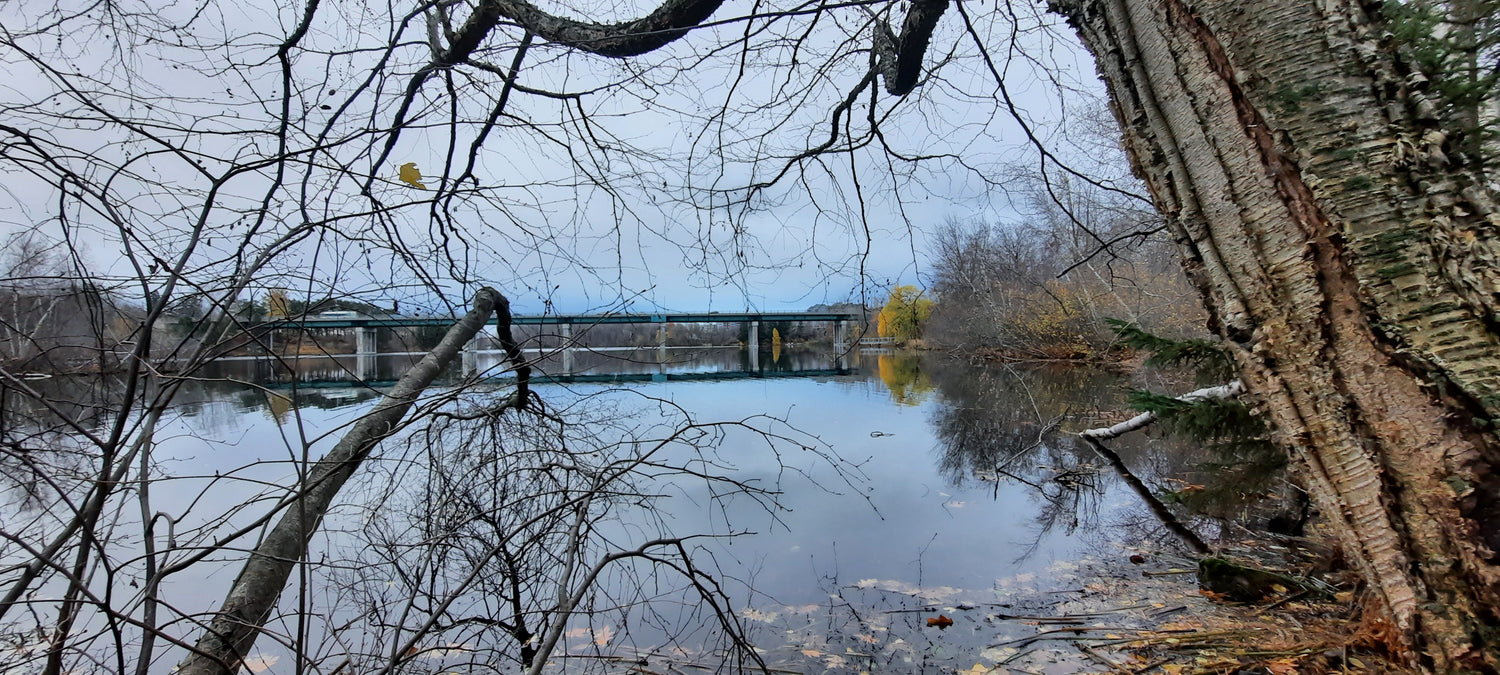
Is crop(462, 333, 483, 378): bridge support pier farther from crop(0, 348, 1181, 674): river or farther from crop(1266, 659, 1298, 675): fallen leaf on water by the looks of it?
crop(1266, 659, 1298, 675): fallen leaf on water

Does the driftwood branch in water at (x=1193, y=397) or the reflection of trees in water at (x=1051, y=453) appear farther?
the reflection of trees in water at (x=1051, y=453)

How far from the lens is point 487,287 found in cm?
298

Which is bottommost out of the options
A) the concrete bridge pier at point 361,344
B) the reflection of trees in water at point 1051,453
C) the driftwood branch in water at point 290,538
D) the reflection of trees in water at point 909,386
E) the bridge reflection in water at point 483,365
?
the reflection of trees in water at point 1051,453

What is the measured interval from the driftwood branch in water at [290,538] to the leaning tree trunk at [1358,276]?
5.01 feet

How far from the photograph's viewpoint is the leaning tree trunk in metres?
0.84

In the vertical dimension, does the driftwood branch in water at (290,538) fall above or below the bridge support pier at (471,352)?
below

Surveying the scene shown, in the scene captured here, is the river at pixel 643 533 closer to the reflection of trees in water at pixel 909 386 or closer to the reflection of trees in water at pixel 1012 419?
the reflection of trees in water at pixel 1012 419

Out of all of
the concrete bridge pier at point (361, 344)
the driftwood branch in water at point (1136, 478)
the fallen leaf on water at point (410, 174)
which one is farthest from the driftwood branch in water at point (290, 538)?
the driftwood branch in water at point (1136, 478)

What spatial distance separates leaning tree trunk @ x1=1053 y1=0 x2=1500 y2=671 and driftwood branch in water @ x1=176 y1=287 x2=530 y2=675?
153 cm

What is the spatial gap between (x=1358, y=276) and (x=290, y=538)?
2.55 meters

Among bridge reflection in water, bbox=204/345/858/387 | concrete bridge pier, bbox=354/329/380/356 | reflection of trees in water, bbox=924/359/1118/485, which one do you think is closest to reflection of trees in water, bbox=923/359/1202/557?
reflection of trees in water, bbox=924/359/1118/485

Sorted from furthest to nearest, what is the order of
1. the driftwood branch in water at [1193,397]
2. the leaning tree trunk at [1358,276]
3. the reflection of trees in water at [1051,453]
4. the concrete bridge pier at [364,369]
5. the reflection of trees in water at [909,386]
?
the reflection of trees in water at [909,386]
the reflection of trees in water at [1051,453]
the concrete bridge pier at [364,369]
the driftwood branch in water at [1193,397]
the leaning tree trunk at [1358,276]

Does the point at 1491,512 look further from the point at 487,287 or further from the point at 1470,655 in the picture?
the point at 487,287

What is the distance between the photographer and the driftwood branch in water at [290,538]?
1.44 meters
